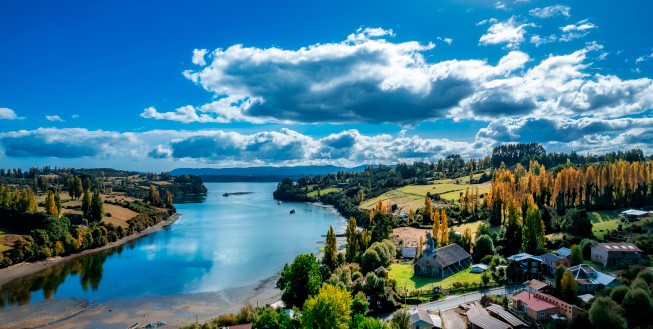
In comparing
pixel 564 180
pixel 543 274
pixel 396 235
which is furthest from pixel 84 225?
pixel 564 180

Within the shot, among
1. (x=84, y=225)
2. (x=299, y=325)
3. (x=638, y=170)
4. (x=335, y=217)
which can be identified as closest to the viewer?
(x=299, y=325)

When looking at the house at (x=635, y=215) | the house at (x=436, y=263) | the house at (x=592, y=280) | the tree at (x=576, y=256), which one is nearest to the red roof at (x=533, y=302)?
the house at (x=592, y=280)

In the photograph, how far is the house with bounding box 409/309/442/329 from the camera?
26.4 meters

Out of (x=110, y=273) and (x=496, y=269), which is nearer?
(x=496, y=269)

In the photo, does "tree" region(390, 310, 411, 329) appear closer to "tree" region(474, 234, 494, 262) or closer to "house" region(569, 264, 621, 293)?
"house" region(569, 264, 621, 293)

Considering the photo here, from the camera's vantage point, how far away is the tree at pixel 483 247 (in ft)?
154

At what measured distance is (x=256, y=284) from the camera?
45.1 metres

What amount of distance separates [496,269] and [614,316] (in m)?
16.0

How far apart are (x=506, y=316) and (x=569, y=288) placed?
6998mm

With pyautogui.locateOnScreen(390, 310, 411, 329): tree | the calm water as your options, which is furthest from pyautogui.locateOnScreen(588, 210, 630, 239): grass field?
the calm water

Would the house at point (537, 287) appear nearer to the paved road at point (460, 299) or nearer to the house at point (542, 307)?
the paved road at point (460, 299)

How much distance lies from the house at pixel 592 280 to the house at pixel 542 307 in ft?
16.2

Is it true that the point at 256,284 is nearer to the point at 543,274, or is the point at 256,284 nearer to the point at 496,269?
the point at 496,269

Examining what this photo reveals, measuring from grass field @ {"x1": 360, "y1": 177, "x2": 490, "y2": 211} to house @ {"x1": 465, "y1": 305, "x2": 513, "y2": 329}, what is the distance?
66056 millimetres
